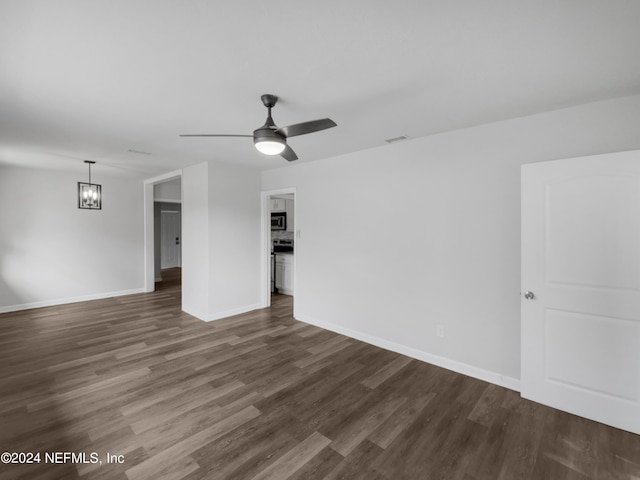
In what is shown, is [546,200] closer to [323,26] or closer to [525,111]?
[525,111]

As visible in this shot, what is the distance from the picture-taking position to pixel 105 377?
121 inches

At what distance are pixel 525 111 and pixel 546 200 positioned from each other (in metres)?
0.81

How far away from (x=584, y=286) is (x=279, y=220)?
605 cm

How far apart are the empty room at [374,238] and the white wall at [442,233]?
0.07 ft

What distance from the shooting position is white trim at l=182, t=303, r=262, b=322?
4832 millimetres

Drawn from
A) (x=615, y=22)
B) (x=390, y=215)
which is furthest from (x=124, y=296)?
(x=615, y=22)

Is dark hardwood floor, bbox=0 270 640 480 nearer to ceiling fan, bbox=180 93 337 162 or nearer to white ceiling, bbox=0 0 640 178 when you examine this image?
ceiling fan, bbox=180 93 337 162

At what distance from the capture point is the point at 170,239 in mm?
11055

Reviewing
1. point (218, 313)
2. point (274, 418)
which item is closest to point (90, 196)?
point (218, 313)

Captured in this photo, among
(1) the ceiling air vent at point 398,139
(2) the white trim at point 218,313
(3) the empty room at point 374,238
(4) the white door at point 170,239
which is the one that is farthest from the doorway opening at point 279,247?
(4) the white door at point 170,239

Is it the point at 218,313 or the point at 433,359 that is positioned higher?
the point at 218,313

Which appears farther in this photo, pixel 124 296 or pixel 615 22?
pixel 124 296

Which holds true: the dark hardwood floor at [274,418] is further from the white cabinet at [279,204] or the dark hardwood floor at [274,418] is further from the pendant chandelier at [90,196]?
the white cabinet at [279,204]

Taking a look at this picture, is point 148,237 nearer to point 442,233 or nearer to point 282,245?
point 282,245
